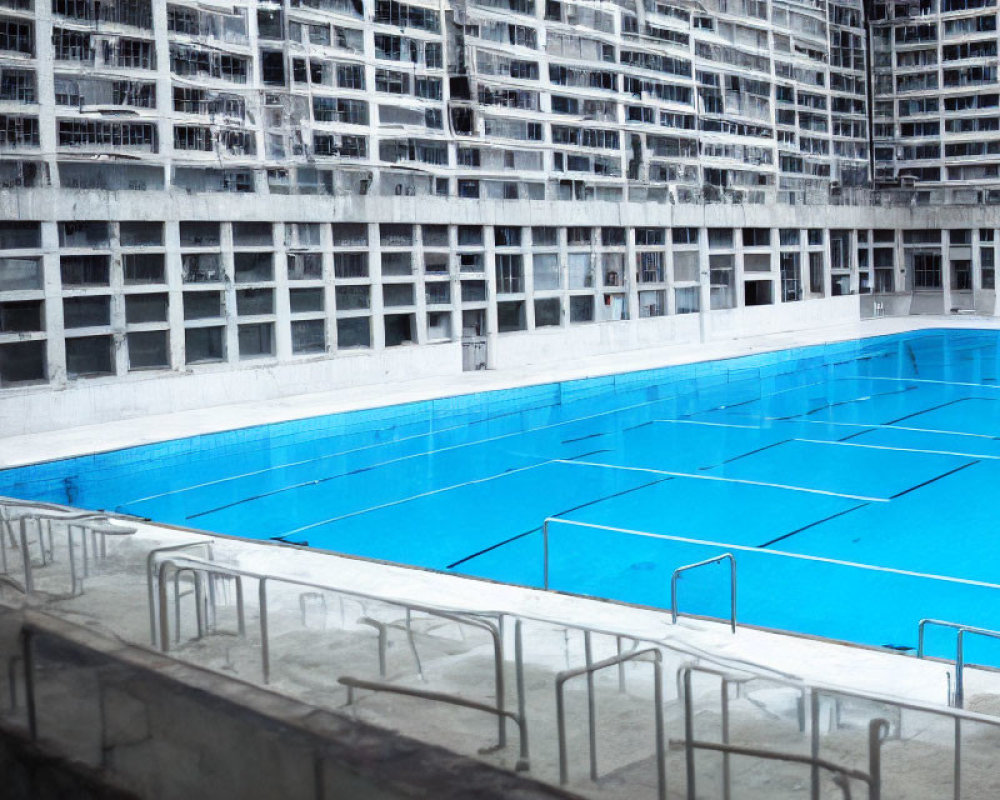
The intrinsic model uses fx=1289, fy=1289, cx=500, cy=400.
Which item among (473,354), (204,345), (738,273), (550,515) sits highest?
(738,273)

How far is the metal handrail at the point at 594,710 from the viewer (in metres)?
5.79

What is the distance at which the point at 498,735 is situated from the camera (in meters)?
6.18

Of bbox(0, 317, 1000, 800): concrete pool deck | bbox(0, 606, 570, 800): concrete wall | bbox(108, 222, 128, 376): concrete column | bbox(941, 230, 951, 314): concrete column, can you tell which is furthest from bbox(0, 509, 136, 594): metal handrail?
bbox(941, 230, 951, 314): concrete column

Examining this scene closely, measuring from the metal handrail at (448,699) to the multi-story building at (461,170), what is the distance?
76.0 feet

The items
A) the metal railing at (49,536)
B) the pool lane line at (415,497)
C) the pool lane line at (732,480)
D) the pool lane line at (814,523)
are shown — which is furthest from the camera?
the pool lane line at (732,480)

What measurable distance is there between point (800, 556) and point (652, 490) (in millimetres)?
4952

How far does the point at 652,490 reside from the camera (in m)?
22.1

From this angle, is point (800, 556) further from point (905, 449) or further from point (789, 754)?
point (789, 754)

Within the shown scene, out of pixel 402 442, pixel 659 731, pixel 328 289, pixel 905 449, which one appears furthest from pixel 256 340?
pixel 659 731

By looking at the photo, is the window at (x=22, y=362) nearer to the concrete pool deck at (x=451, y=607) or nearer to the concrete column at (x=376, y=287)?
the concrete pool deck at (x=451, y=607)

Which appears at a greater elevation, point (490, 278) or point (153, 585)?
point (490, 278)

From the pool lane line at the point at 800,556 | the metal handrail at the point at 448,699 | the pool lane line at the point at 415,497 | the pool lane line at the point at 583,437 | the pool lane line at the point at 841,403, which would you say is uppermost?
the metal handrail at the point at 448,699

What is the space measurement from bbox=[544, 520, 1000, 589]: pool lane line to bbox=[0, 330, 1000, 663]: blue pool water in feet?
0.18

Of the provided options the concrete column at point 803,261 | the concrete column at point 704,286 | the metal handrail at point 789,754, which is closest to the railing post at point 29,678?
the metal handrail at point 789,754
